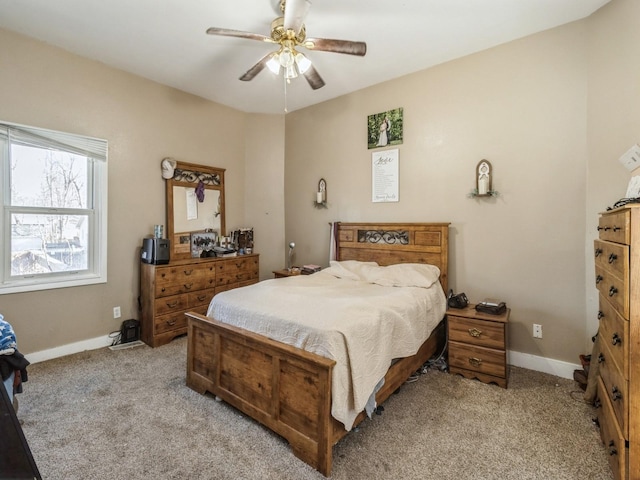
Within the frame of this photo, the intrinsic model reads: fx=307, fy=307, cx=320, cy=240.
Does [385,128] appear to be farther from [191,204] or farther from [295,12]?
[191,204]

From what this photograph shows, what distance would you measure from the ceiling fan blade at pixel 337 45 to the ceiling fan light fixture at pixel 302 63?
0.41 ft

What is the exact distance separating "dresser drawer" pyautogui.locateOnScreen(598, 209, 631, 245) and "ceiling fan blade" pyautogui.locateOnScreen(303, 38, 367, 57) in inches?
70.5

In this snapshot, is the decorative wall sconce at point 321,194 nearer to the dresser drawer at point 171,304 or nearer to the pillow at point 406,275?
the pillow at point 406,275

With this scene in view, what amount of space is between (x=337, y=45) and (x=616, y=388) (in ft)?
8.53

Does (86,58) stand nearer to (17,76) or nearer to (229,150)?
(17,76)

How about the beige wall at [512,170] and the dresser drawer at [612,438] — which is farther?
the beige wall at [512,170]

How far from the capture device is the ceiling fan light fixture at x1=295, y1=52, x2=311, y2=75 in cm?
236

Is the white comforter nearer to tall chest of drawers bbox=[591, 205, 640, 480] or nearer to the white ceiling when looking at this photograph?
tall chest of drawers bbox=[591, 205, 640, 480]

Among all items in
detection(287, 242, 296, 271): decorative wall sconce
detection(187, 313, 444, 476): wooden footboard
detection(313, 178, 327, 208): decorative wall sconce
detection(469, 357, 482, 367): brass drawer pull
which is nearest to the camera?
detection(187, 313, 444, 476): wooden footboard

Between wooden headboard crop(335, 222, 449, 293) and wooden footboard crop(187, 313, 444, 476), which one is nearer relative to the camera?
wooden footboard crop(187, 313, 444, 476)

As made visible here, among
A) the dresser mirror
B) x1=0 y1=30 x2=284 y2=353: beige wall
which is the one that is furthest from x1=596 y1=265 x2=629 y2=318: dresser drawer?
x1=0 y1=30 x2=284 y2=353: beige wall

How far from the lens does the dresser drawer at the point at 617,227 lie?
4.33 ft

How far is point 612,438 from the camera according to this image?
1.51 meters

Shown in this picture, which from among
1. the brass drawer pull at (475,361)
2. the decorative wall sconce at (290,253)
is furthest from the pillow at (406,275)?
the decorative wall sconce at (290,253)
